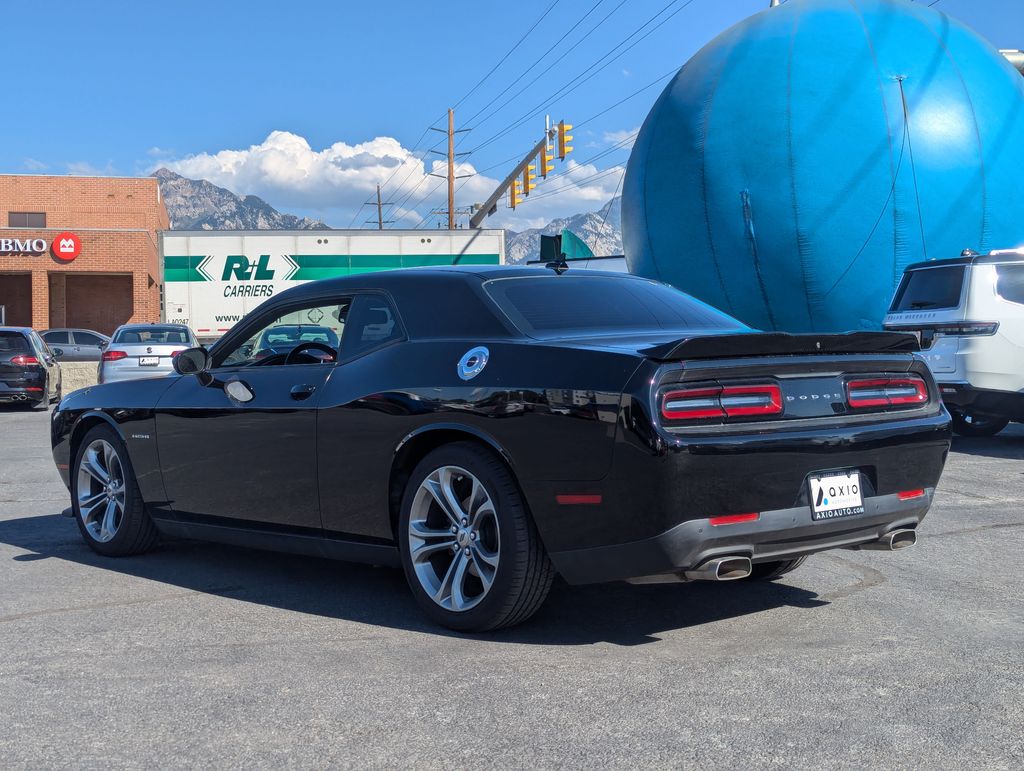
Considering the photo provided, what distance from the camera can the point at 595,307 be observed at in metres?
5.16

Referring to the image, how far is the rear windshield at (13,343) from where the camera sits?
19.4 metres

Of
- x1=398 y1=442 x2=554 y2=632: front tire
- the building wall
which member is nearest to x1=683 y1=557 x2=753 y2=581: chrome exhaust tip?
x1=398 y1=442 x2=554 y2=632: front tire

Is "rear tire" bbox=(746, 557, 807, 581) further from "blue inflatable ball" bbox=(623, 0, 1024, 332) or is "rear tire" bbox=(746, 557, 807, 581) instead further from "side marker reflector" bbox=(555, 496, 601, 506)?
"blue inflatable ball" bbox=(623, 0, 1024, 332)

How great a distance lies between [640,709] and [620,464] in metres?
0.85

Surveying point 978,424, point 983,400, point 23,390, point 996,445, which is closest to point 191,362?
point 983,400

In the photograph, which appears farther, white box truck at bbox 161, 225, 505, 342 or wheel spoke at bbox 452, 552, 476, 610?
white box truck at bbox 161, 225, 505, 342

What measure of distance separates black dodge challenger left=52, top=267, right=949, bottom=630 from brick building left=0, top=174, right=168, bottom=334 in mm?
37138

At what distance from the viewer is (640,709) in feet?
11.8

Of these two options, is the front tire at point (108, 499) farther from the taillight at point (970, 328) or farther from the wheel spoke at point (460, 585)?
the taillight at point (970, 328)

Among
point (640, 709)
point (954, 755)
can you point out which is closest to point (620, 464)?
point (640, 709)

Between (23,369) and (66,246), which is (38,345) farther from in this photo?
(66,246)

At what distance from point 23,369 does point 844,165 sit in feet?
44.2

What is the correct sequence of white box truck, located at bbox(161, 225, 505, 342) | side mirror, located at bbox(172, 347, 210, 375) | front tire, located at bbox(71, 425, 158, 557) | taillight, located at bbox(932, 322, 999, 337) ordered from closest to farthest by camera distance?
side mirror, located at bbox(172, 347, 210, 375) → front tire, located at bbox(71, 425, 158, 557) → taillight, located at bbox(932, 322, 999, 337) → white box truck, located at bbox(161, 225, 505, 342)

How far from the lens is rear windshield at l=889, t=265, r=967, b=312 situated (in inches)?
456
